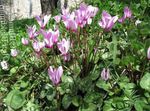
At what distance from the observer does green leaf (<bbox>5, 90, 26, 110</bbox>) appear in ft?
8.48

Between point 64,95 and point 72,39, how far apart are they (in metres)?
0.43


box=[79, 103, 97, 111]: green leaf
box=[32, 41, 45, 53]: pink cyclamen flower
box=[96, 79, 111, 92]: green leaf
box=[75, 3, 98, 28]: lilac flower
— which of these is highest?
box=[75, 3, 98, 28]: lilac flower

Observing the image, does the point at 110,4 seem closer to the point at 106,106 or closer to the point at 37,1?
the point at 106,106

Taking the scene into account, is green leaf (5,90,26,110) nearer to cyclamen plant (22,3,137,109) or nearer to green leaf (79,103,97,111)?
cyclamen plant (22,3,137,109)

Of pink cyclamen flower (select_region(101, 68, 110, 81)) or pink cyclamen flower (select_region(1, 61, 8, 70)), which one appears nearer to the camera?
pink cyclamen flower (select_region(101, 68, 110, 81))

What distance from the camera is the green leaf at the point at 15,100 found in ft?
8.48

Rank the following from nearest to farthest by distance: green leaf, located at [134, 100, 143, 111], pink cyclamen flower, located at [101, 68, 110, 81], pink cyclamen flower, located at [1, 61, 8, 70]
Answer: green leaf, located at [134, 100, 143, 111] → pink cyclamen flower, located at [101, 68, 110, 81] → pink cyclamen flower, located at [1, 61, 8, 70]

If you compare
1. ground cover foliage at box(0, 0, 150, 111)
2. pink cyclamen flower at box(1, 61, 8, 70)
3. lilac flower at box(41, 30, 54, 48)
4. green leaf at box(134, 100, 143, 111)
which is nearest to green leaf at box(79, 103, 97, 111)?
ground cover foliage at box(0, 0, 150, 111)

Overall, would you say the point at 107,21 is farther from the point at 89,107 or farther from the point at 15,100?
the point at 15,100

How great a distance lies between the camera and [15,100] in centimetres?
261

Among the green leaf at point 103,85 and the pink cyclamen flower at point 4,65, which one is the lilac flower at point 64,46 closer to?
the green leaf at point 103,85

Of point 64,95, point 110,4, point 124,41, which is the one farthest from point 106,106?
point 110,4

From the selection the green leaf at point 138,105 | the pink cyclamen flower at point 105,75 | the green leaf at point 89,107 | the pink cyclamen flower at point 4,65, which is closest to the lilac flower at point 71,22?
the pink cyclamen flower at point 105,75

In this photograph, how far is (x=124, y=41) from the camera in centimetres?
295
